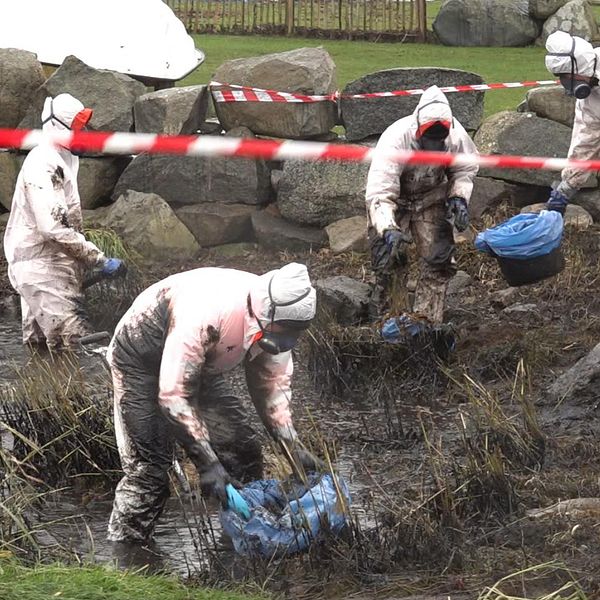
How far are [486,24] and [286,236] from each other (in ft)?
31.9

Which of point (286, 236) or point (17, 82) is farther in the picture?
point (17, 82)

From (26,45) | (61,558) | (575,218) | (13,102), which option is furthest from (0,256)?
(61,558)

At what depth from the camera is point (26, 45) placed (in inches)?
601

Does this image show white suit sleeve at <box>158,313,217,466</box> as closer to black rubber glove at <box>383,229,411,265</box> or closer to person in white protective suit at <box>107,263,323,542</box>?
person in white protective suit at <box>107,263,323,542</box>

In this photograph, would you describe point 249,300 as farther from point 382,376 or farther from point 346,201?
point 346,201

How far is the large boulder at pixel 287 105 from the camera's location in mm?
13609

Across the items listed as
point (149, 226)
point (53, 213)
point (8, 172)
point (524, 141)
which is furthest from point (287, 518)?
point (8, 172)

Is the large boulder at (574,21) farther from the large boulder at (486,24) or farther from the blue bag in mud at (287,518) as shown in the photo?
the blue bag in mud at (287,518)

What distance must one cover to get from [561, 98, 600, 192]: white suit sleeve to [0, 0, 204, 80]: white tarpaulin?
560 cm

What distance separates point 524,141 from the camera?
1331cm

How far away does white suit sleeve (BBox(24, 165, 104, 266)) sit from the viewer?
9344 millimetres

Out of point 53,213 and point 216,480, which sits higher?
point 53,213

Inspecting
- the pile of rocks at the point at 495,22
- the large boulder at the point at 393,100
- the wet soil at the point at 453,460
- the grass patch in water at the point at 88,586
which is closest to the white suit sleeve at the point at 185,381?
the wet soil at the point at 453,460

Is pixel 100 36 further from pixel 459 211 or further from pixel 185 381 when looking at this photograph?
pixel 185 381
